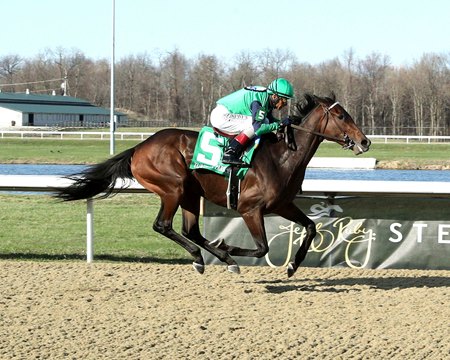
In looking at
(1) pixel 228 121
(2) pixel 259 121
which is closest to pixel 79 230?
(1) pixel 228 121

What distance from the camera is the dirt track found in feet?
16.2

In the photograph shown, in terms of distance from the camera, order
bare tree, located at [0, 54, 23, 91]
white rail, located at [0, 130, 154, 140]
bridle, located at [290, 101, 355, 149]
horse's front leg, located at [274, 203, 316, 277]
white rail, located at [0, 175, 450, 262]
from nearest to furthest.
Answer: bridle, located at [290, 101, 355, 149]
horse's front leg, located at [274, 203, 316, 277]
white rail, located at [0, 175, 450, 262]
white rail, located at [0, 130, 154, 140]
bare tree, located at [0, 54, 23, 91]

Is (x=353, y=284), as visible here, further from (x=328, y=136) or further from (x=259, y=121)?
(x=259, y=121)

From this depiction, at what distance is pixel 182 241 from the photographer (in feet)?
24.3

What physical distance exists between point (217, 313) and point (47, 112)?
6732cm

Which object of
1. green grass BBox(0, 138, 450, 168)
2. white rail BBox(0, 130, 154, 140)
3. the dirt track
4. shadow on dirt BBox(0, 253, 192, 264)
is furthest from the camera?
white rail BBox(0, 130, 154, 140)

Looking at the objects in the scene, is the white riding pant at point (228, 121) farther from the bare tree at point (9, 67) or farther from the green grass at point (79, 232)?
the bare tree at point (9, 67)

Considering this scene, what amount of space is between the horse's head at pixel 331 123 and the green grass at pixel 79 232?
8.04 ft

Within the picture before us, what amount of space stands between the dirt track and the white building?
200 feet

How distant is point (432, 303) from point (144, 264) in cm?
302

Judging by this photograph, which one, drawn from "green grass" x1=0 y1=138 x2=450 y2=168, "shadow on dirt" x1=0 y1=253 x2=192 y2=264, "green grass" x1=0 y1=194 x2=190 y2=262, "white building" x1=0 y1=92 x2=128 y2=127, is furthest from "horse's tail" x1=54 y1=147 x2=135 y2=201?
"white building" x1=0 y1=92 x2=128 y2=127

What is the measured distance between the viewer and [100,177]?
7.81 metres

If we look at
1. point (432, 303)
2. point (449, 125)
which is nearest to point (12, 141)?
point (449, 125)

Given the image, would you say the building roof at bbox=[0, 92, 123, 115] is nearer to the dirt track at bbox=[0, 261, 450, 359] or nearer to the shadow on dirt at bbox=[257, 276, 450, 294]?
the dirt track at bbox=[0, 261, 450, 359]
